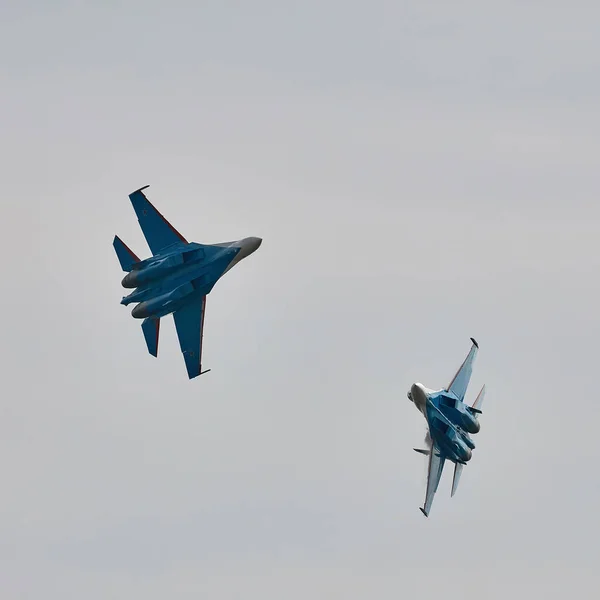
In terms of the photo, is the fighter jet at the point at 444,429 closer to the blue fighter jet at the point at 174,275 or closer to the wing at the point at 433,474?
the wing at the point at 433,474

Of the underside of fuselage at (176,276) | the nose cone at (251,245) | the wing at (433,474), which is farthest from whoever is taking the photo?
the wing at (433,474)

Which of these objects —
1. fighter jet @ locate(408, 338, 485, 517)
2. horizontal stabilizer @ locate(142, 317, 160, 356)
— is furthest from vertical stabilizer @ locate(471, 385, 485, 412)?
horizontal stabilizer @ locate(142, 317, 160, 356)

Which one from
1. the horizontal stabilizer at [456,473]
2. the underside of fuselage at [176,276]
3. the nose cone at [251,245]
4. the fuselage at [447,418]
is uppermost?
the nose cone at [251,245]

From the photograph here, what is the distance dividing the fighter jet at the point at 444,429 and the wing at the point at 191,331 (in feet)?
45.7

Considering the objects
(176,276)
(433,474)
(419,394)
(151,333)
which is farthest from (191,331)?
(433,474)

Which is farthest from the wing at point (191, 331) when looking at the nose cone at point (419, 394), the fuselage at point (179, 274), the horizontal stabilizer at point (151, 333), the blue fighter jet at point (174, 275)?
the nose cone at point (419, 394)

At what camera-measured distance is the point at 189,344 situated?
115m

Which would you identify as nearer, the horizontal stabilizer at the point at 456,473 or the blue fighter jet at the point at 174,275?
the blue fighter jet at the point at 174,275

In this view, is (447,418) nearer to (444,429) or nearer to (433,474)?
(444,429)

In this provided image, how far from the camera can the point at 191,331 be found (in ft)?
378

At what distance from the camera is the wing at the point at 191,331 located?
377ft

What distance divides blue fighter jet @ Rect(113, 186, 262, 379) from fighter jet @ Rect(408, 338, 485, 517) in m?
14.4

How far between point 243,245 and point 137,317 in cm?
778

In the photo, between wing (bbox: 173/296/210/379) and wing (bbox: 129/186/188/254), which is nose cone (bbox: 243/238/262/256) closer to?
wing (bbox: 129/186/188/254)
